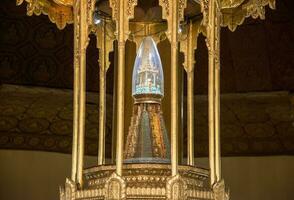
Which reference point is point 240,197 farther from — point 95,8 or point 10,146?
point 95,8

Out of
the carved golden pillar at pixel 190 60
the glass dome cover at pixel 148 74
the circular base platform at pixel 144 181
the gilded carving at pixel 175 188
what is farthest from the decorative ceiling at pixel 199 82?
the gilded carving at pixel 175 188

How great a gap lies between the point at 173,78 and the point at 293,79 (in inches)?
162

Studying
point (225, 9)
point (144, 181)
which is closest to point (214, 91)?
point (144, 181)

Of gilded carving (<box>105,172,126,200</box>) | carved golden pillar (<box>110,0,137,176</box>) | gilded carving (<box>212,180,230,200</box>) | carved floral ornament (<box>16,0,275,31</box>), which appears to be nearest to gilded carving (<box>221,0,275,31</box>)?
carved floral ornament (<box>16,0,275,31</box>)

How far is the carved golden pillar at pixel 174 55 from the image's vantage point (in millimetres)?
5418

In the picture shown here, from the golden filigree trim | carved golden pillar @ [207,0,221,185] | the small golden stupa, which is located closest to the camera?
carved golden pillar @ [207,0,221,185]

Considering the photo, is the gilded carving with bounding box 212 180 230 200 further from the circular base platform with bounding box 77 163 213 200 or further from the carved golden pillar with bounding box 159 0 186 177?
the carved golden pillar with bounding box 159 0 186 177

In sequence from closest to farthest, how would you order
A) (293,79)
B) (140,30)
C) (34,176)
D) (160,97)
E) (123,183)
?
1. (123,183)
2. (160,97)
3. (140,30)
4. (34,176)
5. (293,79)

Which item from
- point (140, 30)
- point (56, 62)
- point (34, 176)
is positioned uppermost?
point (56, 62)

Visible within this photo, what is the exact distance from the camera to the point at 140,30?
657 centimetres

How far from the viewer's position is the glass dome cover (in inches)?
236

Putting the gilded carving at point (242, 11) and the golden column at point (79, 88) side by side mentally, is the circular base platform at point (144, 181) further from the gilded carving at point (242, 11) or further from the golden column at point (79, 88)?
the gilded carving at point (242, 11)

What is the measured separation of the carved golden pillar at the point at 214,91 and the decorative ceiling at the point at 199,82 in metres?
3.20

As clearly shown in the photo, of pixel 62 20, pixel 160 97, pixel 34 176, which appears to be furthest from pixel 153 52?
pixel 34 176
